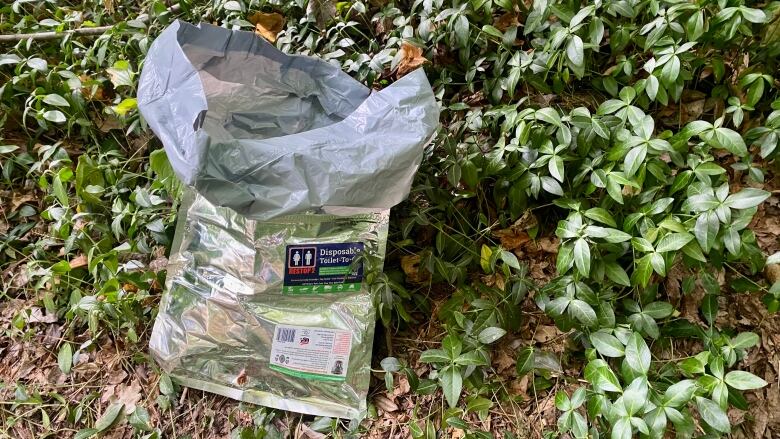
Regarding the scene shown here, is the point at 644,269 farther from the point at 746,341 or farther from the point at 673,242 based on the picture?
the point at 746,341

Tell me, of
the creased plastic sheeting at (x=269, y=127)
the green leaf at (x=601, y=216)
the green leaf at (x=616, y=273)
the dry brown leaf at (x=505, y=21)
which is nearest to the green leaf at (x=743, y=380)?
the green leaf at (x=616, y=273)

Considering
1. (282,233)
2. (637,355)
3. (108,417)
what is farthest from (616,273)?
(108,417)

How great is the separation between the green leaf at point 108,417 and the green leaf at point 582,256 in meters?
1.26

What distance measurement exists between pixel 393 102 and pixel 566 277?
0.57 metres

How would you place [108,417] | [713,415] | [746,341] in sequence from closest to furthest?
[713,415]
[746,341]
[108,417]

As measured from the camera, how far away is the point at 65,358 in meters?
1.50

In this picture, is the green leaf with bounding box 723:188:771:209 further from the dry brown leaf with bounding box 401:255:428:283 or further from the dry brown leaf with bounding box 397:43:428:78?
the dry brown leaf with bounding box 397:43:428:78

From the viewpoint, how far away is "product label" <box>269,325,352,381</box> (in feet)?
4.24

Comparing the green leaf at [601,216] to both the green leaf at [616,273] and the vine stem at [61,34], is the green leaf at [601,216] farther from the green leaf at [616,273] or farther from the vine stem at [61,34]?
the vine stem at [61,34]

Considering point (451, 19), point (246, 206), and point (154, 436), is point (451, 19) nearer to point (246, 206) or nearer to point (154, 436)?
point (246, 206)

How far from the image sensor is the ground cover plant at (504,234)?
112 cm

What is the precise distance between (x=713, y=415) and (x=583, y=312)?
29cm

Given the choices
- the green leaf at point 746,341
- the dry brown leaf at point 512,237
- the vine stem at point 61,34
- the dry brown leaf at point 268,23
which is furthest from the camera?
the vine stem at point 61,34

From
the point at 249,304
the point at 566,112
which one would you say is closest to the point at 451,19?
the point at 566,112
